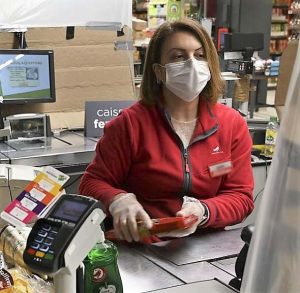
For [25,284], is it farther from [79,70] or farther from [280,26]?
[280,26]

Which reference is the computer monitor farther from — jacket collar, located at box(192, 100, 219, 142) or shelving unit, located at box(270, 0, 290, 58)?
shelving unit, located at box(270, 0, 290, 58)

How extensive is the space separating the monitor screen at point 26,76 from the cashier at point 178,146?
1378 mm

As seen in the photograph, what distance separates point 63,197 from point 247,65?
8.40 ft

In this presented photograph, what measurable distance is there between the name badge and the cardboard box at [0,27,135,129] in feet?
5.68

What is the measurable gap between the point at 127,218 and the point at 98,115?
176 cm

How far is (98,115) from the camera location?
10.6ft

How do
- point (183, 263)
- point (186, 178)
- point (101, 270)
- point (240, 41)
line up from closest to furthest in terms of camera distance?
point (101, 270) < point (183, 263) < point (186, 178) < point (240, 41)

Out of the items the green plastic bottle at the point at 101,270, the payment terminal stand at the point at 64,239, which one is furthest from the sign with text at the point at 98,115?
the payment terminal stand at the point at 64,239

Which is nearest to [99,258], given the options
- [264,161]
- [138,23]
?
[264,161]

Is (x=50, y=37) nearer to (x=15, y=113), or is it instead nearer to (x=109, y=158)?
(x=15, y=113)

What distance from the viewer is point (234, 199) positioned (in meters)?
1.86

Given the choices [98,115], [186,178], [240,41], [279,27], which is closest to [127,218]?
[186,178]

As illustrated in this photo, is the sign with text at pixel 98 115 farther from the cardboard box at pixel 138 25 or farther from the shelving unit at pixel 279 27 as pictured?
the shelving unit at pixel 279 27

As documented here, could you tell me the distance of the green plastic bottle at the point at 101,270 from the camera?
1122 millimetres
